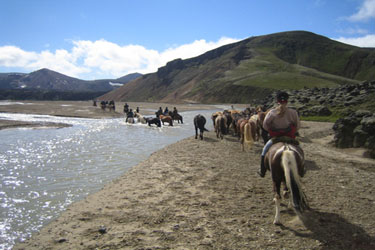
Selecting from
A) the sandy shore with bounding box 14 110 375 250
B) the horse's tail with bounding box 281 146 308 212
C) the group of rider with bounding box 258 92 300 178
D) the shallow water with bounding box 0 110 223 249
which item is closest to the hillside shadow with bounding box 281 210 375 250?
the sandy shore with bounding box 14 110 375 250

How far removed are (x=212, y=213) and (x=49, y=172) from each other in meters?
6.99

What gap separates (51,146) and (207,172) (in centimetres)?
1023

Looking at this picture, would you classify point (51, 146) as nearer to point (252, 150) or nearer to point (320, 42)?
point (252, 150)

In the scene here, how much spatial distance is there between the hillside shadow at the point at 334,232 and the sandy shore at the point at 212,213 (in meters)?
0.02

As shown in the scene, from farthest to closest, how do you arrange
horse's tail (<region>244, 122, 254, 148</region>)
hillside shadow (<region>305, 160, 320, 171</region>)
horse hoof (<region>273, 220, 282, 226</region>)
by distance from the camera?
horse's tail (<region>244, 122, 254, 148</region>), hillside shadow (<region>305, 160, 320, 171</region>), horse hoof (<region>273, 220, 282, 226</region>)

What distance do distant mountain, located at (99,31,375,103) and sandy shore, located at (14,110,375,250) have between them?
305 feet

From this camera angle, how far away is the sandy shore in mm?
4902

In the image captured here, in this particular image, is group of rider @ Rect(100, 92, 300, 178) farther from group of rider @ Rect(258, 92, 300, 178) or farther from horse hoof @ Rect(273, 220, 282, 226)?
horse hoof @ Rect(273, 220, 282, 226)

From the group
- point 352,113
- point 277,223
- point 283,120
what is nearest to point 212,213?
point 277,223

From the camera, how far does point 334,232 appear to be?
16.8 feet

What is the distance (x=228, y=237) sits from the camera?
5027 millimetres

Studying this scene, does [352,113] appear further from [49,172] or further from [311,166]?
[49,172]

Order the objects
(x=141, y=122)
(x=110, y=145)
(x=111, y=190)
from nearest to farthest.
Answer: (x=111, y=190) → (x=110, y=145) → (x=141, y=122)

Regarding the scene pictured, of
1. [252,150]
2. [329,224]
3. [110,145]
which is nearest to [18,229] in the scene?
[329,224]
